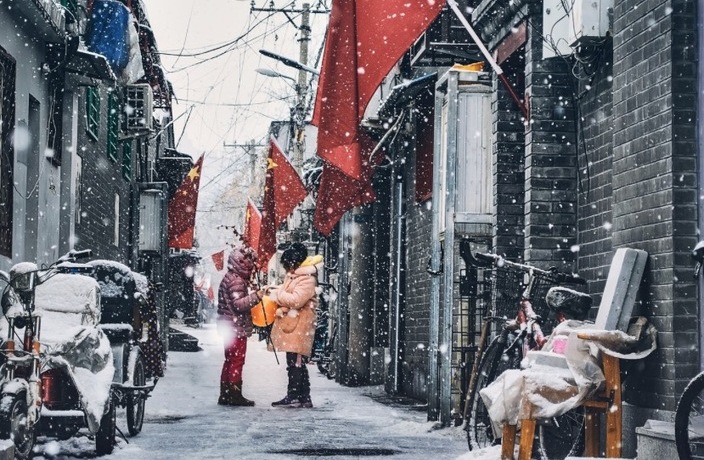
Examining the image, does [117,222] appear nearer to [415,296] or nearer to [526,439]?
[415,296]

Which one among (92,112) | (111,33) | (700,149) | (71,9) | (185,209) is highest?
(71,9)

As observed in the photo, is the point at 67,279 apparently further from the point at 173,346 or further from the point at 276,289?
the point at 173,346

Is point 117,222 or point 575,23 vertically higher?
point 575,23

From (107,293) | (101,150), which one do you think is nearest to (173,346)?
(101,150)

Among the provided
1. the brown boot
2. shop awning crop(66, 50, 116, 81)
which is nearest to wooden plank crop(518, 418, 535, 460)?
the brown boot

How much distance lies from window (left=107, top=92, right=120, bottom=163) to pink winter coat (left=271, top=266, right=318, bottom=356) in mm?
8538

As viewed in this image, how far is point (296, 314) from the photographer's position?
14117mm

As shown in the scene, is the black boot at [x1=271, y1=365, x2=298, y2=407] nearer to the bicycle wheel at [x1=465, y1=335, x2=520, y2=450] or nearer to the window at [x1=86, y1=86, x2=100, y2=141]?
the bicycle wheel at [x1=465, y1=335, x2=520, y2=450]

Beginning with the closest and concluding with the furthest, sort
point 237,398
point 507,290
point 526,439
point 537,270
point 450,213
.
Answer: point 526,439 < point 537,270 < point 507,290 < point 450,213 < point 237,398

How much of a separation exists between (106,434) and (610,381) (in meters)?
4.26

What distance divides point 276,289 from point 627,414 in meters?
7.45

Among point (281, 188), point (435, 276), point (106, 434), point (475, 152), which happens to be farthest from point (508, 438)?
point (281, 188)

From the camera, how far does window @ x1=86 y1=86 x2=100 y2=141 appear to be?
1828cm

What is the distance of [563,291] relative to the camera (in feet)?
25.5
